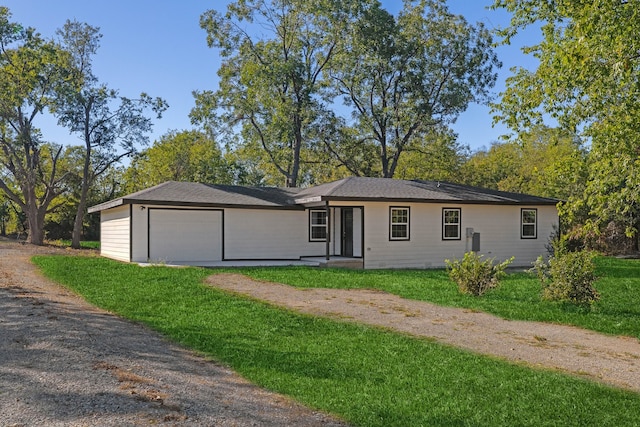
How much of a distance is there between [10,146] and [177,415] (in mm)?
29331

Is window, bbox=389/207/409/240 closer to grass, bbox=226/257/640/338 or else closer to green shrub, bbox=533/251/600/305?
grass, bbox=226/257/640/338

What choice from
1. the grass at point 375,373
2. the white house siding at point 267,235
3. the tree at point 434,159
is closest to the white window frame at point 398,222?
the white house siding at point 267,235

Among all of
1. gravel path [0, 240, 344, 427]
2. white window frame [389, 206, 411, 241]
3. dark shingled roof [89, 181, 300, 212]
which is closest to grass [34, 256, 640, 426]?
gravel path [0, 240, 344, 427]

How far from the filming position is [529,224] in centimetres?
2100

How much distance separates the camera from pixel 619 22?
7566 millimetres

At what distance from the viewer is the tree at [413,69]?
30.2m

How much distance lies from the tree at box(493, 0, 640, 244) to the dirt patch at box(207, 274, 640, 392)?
6.37ft

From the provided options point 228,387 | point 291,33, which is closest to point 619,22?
point 228,387

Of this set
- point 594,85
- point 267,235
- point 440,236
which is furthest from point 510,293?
point 267,235

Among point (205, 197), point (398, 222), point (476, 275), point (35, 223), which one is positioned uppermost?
point (205, 197)

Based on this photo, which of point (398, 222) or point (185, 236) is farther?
point (398, 222)

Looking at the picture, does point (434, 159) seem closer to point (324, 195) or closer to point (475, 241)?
point (475, 241)

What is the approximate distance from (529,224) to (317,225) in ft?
27.1

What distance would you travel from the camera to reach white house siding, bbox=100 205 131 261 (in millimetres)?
18297
